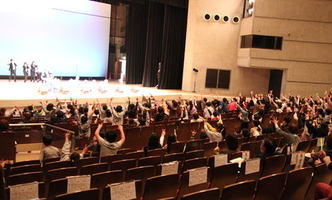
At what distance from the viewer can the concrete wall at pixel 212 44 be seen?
1720 centimetres

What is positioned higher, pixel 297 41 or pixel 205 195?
pixel 297 41

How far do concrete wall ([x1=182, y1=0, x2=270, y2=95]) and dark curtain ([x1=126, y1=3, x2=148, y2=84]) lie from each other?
153 inches

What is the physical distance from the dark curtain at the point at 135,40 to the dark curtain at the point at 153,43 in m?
1.18

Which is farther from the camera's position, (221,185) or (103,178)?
(221,185)

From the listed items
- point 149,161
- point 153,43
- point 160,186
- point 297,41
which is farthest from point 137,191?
point 153,43

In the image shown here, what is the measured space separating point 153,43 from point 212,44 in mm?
3704

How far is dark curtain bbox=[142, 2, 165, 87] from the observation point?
1889cm

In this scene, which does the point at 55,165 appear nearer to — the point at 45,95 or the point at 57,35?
the point at 45,95

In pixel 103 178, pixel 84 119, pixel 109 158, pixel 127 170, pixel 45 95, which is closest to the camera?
pixel 103 178

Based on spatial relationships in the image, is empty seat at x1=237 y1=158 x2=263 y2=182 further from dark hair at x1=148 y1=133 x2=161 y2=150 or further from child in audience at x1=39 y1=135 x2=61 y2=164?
child in audience at x1=39 y1=135 x2=61 y2=164

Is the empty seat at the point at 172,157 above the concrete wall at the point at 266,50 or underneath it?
underneath

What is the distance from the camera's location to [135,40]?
20094 mm

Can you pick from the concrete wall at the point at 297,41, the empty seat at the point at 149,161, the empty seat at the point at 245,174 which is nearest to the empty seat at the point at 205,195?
the empty seat at the point at 245,174

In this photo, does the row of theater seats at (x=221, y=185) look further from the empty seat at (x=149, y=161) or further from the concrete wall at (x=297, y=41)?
the concrete wall at (x=297, y=41)
